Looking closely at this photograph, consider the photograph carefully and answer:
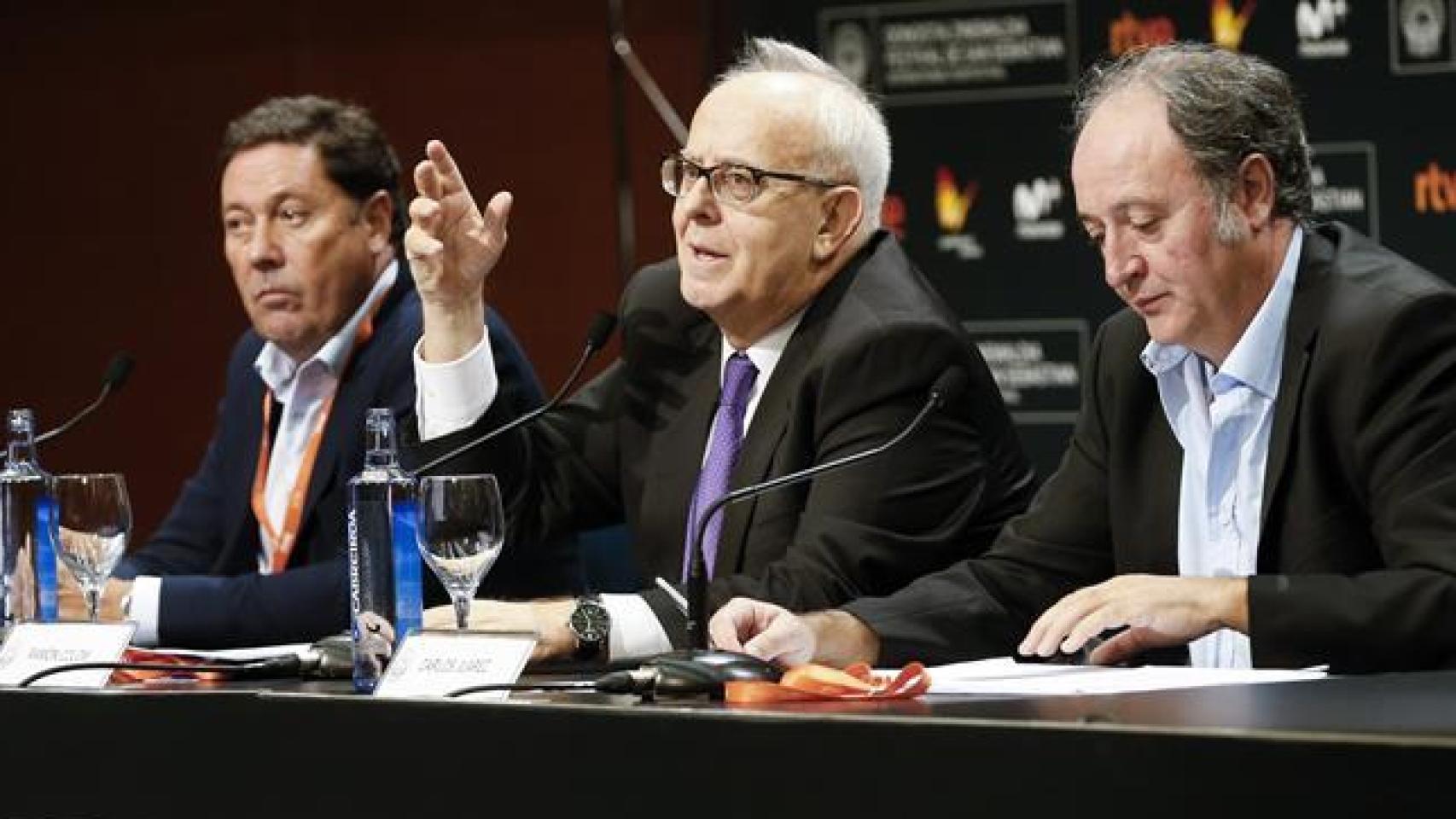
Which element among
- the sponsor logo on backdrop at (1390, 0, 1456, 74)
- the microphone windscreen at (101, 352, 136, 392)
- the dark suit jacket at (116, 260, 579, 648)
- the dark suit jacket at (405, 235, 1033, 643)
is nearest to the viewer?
the dark suit jacket at (405, 235, 1033, 643)

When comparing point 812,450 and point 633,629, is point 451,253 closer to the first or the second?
point 812,450

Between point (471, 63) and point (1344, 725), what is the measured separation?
4590 mm

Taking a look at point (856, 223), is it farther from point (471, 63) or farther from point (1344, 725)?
point (471, 63)

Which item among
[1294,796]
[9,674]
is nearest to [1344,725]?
[1294,796]

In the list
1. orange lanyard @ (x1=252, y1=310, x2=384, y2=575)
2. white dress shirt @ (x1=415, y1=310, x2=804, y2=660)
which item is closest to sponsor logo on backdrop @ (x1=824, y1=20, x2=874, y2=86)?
orange lanyard @ (x1=252, y1=310, x2=384, y2=575)

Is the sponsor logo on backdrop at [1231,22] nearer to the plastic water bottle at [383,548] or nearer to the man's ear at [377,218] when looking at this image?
the man's ear at [377,218]

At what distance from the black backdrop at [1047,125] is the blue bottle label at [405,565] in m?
2.89

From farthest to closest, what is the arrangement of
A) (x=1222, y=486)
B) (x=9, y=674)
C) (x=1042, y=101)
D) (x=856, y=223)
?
(x=1042, y=101) → (x=856, y=223) → (x=1222, y=486) → (x=9, y=674)

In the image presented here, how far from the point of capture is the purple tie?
351cm

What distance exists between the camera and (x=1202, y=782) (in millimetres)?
1853

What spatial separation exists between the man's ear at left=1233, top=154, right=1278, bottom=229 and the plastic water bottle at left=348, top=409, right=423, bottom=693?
41.3 inches

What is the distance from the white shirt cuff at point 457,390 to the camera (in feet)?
12.0

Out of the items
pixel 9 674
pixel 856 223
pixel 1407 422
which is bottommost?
pixel 9 674

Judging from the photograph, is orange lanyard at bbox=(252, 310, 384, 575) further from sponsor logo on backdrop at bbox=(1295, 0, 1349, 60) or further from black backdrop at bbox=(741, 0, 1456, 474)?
sponsor logo on backdrop at bbox=(1295, 0, 1349, 60)
